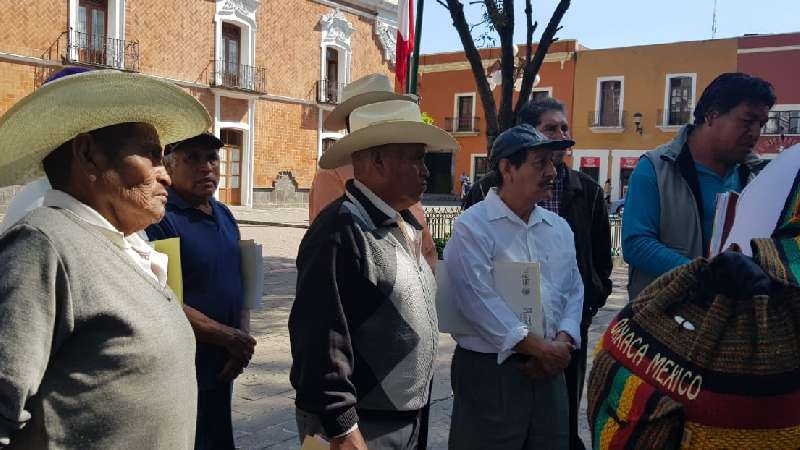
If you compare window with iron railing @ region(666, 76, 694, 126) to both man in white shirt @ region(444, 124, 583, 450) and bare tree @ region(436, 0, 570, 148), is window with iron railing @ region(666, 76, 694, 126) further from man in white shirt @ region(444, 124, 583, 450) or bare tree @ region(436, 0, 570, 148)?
man in white shirt @ region(444, 124, 583, 450)

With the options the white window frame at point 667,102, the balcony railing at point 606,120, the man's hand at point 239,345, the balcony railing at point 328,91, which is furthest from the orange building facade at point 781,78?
the man's hand at point 239,345

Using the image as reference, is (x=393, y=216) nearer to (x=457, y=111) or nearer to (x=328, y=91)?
(x=328, y=91)

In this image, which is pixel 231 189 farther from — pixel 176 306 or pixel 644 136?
pixel 176 306

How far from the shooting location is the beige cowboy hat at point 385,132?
254 centimetres

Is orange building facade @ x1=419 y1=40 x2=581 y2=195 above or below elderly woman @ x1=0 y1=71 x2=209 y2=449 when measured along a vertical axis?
above

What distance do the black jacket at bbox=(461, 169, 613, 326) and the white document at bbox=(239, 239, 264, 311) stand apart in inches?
48.5

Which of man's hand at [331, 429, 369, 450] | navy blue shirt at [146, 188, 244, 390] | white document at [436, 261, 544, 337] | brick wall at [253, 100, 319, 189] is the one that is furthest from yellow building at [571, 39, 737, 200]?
man's hand at [331, 429, 369, 450]

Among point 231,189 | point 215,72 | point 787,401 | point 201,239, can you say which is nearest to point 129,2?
point 215,72

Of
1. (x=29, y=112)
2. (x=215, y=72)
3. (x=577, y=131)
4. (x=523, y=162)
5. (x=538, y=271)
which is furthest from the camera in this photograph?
(x=577, y=131)

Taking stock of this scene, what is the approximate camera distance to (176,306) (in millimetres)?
1926

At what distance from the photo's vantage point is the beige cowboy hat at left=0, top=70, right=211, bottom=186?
1.75m

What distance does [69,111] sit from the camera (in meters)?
1.75

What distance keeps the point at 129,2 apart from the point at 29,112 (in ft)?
75.1

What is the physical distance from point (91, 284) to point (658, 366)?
1232 millimetres
